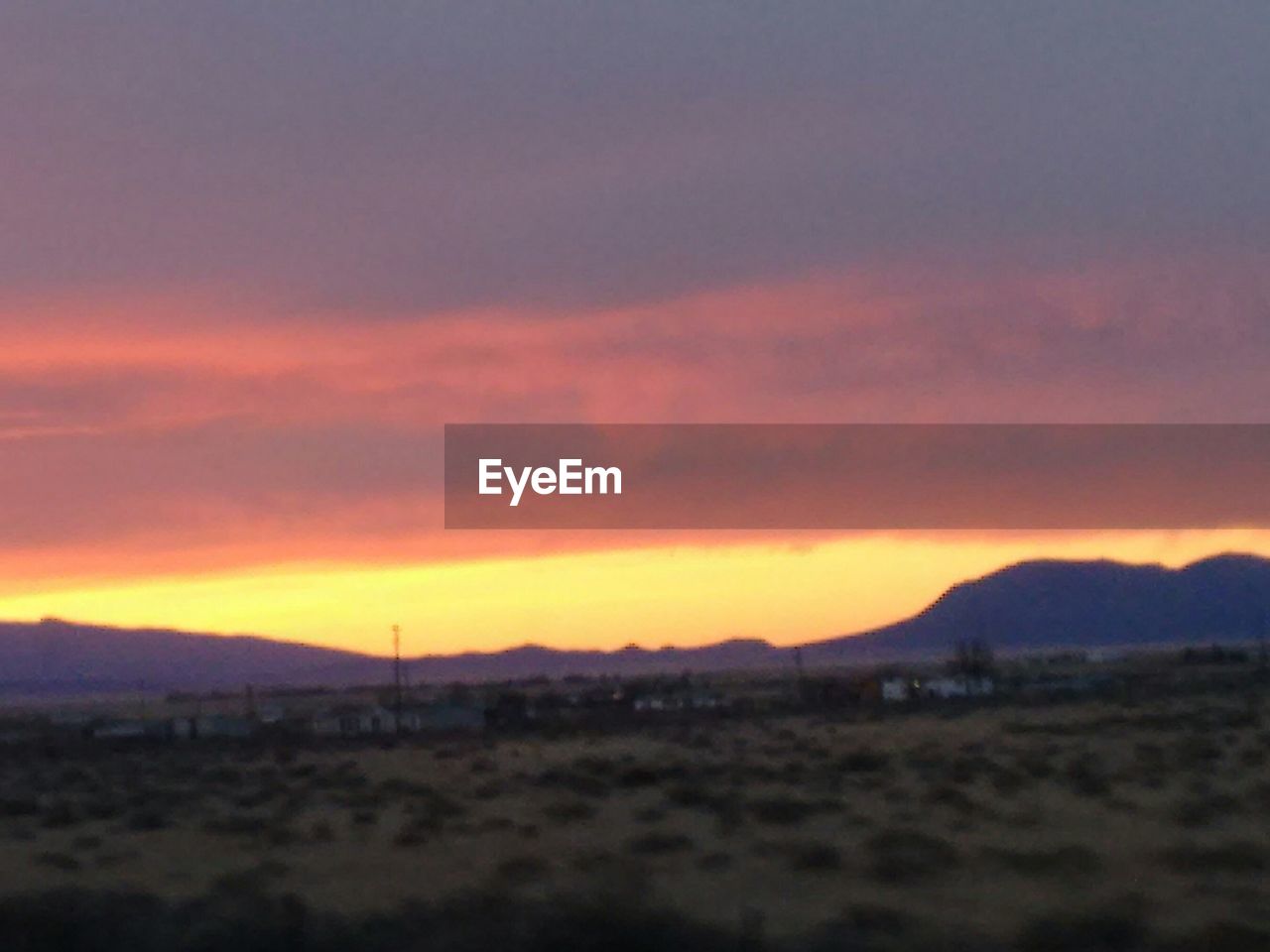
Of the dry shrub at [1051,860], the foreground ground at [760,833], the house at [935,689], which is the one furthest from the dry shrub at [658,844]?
the house at [935,689]

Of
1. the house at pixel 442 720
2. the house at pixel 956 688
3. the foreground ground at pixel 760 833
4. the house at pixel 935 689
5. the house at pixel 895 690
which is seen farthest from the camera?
the house at pixel 956 688

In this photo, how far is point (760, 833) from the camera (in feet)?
110

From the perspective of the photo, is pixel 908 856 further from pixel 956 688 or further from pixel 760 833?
pixel 956 688

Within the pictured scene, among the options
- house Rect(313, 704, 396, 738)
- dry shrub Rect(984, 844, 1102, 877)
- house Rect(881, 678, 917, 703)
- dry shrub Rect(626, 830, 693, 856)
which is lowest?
dry shrub Rect(984, 844, 1102, 877)

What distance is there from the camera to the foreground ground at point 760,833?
76.6ft

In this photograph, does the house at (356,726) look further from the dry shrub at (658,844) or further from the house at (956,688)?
the dry shrub at (658,844)

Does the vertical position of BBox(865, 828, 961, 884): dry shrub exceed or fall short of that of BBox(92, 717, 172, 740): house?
it falls short

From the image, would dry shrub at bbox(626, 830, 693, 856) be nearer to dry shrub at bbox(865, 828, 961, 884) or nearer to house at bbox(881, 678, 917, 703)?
dry shrub at bbox(865, 828, 961, 884)

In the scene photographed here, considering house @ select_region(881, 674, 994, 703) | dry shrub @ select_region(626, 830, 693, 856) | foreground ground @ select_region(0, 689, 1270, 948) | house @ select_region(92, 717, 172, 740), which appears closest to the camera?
foreground ground @ select_region(0, 689, 1270, 948)

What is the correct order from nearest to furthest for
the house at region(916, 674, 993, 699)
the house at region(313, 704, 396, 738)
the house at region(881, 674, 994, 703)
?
the house at region(313, 704, 396, 738)
the house at region(881, 674, 994, 703)
the house at region(916, 674, 993, 699)

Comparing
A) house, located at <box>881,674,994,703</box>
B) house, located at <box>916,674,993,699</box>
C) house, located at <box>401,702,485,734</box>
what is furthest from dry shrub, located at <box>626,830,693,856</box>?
house, located at <box>916,674,993,699</box>

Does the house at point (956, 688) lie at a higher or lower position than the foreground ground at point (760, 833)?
higher

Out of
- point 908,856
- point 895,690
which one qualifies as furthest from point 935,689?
point 908,856

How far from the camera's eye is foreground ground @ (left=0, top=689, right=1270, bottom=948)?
2334cm
